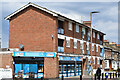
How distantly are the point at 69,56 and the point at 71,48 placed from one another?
167 centimetres

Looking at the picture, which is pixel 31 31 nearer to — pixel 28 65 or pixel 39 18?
pixel 39 18

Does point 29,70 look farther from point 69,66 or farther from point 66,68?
point 69,66

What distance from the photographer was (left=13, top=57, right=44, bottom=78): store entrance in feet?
108

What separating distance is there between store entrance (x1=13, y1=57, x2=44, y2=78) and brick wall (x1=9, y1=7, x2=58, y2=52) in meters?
2.29

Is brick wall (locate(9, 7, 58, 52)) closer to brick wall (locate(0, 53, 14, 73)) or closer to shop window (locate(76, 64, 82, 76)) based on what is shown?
brick wall (locate(0, 53, 14, 73))

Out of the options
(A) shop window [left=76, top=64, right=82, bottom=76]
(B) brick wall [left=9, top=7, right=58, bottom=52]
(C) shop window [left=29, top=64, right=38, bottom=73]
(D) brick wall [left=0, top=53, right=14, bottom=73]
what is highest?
(B) brick wall [left=9, top=7, right=58, bottom=52]

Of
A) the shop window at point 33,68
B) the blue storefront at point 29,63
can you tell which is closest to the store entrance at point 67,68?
the blue storefront at point 29,63

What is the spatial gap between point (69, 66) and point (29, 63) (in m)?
8.06

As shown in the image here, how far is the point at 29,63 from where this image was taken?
33312 millimetres

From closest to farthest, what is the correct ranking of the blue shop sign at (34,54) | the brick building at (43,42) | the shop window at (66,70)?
the blue shop sign at (34,54) < the brick building at (43,42) < the shop window at (66,70)

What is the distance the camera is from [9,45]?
121 feet

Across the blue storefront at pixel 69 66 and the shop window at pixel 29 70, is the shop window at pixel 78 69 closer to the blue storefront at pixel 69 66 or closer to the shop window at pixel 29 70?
the blue storefront at pixel 69 66

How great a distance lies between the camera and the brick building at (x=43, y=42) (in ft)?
109

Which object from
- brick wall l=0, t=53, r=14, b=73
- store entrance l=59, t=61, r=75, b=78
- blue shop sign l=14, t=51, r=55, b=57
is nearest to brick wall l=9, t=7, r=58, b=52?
blue shop sign l=14, t=51, r=55, b=57
